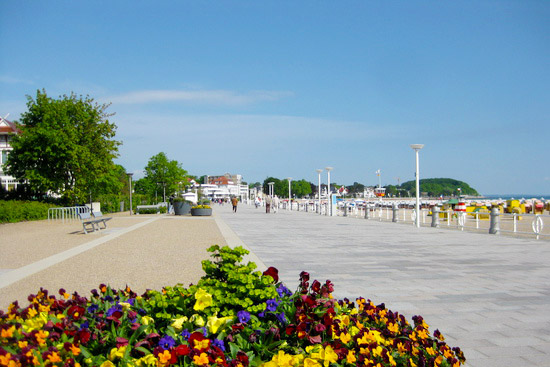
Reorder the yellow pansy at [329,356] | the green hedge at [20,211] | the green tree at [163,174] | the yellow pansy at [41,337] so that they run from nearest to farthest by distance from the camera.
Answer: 1. the yellow pansy at [41,337]
2. the yellow pansy at [329,356]
3. the green hedge at [20,211]
4. the green tree at [163,174]

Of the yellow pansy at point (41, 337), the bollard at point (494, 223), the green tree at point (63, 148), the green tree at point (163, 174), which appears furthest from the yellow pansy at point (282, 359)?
the green tree at point (163, 174)

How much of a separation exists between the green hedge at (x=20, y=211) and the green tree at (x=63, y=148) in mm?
2707

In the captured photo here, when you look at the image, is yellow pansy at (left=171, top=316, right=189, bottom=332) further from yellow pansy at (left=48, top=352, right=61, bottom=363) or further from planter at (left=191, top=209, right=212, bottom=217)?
planter at (left=191, top=209, right=212, bottom=217)

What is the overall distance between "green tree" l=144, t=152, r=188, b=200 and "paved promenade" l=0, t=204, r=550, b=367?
54567 mm

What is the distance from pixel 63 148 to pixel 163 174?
42349 millimetres

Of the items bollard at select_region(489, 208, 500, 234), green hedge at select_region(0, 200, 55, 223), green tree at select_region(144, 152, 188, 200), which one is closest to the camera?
bollard at select_region(489, 208, 500, 234)

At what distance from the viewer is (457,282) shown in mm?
7500

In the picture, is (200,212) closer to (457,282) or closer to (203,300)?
(457,282)

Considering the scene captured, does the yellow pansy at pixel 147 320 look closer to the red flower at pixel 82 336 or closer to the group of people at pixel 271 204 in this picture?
the red flower at pixel 82 336

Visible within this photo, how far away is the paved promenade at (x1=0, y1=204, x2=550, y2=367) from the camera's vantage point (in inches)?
192

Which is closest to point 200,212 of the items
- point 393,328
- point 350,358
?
point 393,328

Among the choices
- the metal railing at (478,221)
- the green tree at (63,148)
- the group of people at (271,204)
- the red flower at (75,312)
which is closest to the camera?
the red flower at (75,312)

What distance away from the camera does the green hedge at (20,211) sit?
22.7 m

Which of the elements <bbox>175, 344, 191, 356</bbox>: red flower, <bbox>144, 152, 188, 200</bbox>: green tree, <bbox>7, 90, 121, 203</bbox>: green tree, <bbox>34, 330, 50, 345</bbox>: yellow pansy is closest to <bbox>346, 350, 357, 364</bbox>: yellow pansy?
<bbox>175, 344, 191, 356</bbox>: red flower
